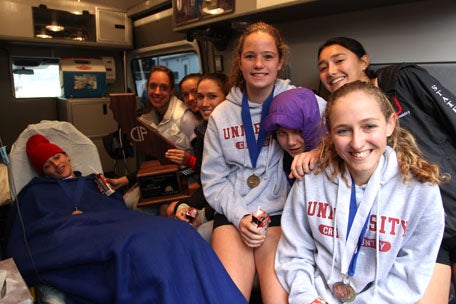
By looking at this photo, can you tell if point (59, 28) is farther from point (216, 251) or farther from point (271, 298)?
point (271, 298)

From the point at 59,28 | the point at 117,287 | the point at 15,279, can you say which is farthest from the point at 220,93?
the point at 59,28

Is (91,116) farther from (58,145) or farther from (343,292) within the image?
(343,292)

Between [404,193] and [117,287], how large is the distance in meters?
1.18

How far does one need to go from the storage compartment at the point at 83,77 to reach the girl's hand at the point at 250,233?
138 inches

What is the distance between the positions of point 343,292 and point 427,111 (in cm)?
100

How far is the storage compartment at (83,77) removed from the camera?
4.20m

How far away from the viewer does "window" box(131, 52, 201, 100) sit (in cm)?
385

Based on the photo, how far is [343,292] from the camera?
1.29 meters

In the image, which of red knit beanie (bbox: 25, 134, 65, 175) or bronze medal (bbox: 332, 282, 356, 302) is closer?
bronze medal (bbox: 332, 282, 356, 302)

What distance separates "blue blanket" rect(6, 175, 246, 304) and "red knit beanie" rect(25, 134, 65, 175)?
0.60 meters

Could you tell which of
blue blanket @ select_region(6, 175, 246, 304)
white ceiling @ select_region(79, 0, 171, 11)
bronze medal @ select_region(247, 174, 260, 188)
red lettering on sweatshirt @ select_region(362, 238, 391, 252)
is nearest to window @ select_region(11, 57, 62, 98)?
white ceiling @ select_region(79, 0, 171, 11)

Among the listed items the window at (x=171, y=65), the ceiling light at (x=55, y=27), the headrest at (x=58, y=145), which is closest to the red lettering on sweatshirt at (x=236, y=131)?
the headrest at (x=58, y=145)

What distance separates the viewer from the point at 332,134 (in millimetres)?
1324

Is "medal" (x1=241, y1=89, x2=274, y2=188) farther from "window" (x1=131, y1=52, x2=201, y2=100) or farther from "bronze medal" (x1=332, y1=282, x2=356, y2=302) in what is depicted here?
"window" (x1=131, y1=52, x2=201, y2=100)
